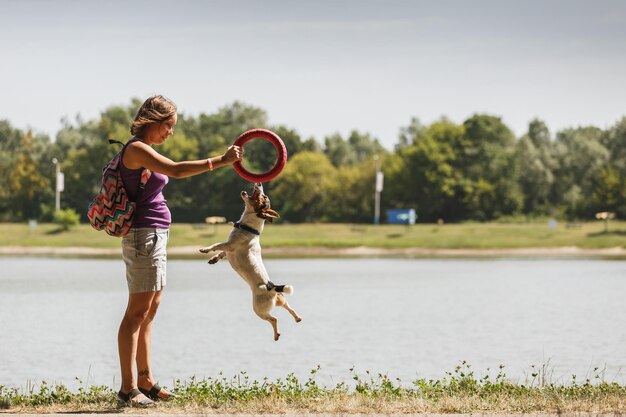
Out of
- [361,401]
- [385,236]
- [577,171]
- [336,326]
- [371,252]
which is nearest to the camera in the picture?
[361,401]

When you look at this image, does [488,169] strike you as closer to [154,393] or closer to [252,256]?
[154,393]

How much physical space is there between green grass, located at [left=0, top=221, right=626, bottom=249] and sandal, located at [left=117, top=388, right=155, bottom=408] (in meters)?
61.8

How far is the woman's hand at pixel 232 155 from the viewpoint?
7484 mm

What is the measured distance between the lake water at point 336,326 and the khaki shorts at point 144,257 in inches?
142

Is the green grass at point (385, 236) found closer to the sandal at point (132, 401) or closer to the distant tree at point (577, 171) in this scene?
the distant tree at point (577, 171)

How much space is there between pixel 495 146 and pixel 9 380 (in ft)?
309

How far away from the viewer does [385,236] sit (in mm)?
77062

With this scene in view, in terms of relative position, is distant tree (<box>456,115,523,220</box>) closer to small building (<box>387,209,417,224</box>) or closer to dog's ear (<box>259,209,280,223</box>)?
small building (<box>387,209,417,224</box>)

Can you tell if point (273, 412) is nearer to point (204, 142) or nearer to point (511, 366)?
point (511, 366)

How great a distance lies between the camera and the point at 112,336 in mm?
22984

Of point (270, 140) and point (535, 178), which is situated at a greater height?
point (535, 178)

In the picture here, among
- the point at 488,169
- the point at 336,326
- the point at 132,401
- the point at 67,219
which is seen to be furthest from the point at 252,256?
the point at 488,169

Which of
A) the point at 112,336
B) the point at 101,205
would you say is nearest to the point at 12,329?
the point at 112,336

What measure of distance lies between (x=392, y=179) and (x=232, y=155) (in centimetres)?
9864
